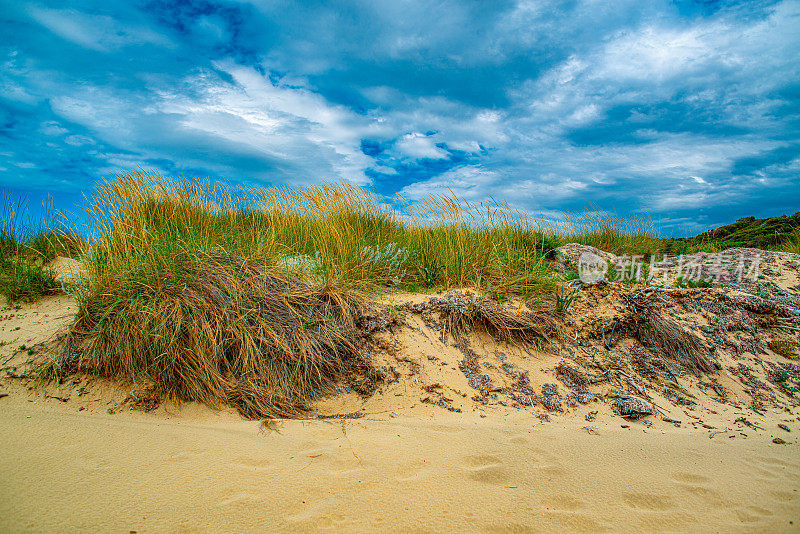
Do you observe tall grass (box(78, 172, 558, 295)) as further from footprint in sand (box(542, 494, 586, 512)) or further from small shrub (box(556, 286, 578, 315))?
footprint in sand (box(542, 494, 586, 512))

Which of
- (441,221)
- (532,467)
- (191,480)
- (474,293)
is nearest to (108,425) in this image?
(191,480)

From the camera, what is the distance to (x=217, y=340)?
3.64m

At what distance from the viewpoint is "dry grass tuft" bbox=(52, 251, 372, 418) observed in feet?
11.5

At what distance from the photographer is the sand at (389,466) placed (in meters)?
2.12

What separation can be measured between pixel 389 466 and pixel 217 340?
6.72 feet

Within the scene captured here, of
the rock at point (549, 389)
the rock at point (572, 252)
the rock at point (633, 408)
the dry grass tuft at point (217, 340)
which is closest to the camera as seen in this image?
the dry grass tuft at point (217, 340)

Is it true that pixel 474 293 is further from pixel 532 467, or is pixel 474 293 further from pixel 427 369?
pixel 532 467

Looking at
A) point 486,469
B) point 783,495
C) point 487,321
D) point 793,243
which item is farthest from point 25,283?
point 793,243

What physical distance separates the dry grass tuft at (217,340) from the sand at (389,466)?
213mm

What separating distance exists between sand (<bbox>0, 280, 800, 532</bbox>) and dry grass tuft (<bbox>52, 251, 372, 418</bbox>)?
213 millimetres

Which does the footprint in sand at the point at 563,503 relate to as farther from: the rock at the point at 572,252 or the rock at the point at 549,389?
the rock at the point at 572,252

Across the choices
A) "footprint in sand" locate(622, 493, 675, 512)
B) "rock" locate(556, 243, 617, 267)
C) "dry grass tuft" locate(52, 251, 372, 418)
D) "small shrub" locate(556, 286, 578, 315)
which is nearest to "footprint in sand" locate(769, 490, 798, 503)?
"footprint in sand" locate(622, 493, 675, 512)

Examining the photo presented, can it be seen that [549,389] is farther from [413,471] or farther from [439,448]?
[413,471]

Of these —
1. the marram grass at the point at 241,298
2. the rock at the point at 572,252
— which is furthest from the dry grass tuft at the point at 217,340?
the rock at the point at 572,252
